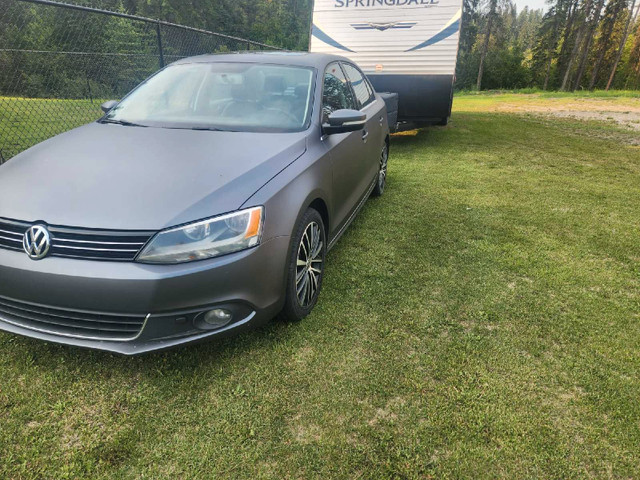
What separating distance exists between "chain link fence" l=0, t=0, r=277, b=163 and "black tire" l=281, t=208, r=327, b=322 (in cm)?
524

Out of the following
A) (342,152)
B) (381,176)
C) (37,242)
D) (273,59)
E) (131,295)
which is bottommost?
(381,176)

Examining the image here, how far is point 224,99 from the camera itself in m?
3.07

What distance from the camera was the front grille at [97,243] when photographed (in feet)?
6.10

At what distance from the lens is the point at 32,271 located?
1877 millimetres

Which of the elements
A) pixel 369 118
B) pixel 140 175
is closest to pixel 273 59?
pixel 369 118

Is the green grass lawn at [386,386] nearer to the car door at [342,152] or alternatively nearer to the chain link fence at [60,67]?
the car door at [342,152]

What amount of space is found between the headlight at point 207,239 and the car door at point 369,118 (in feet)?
6.71

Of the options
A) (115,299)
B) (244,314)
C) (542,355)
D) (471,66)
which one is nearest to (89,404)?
(115,299)

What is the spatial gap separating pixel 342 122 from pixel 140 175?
1352mm

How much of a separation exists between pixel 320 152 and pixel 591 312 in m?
2.11

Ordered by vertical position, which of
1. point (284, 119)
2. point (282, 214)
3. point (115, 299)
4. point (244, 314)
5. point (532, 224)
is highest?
point (284, 119)

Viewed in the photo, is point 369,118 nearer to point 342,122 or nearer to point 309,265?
point 342,122

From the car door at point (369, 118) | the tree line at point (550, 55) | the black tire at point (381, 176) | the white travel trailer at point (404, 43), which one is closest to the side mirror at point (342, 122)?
the car door at point (369, 118)

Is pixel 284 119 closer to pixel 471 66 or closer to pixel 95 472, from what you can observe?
pixel 95 472
